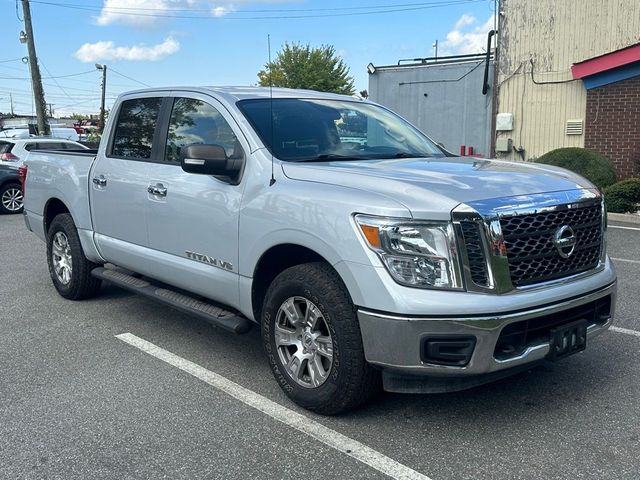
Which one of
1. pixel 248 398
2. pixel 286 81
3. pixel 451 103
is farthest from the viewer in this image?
pixel 286 81

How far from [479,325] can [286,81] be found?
1630 inches

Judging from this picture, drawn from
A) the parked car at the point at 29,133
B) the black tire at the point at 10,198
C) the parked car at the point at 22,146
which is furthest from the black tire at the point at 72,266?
the parked car at the point at 29,133

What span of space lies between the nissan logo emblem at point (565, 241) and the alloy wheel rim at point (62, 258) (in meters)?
4.60

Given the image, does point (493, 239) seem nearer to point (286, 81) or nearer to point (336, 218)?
point (336, 218)

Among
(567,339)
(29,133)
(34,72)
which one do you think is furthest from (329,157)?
(29,133)

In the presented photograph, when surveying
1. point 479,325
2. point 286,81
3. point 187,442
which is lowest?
point 187,442

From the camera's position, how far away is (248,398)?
400 centimetres

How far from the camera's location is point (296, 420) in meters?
3.69

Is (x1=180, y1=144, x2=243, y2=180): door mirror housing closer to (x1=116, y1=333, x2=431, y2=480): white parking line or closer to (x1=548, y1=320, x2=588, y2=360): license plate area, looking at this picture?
(x1=116, y1=333, x2=431, y2=480): white parking line

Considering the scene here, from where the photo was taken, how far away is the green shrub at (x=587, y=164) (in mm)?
12578

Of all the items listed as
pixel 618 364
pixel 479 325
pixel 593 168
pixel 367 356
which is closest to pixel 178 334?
pixel 367 356

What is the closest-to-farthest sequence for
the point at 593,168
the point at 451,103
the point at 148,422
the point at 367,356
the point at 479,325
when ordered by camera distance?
the point at 479,325
the point at 367,356
the point at 148,422
the point at 593,168
the point at 451,103

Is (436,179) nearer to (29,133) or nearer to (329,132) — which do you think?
(329,132)

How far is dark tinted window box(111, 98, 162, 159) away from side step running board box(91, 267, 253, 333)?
103 centimetres
